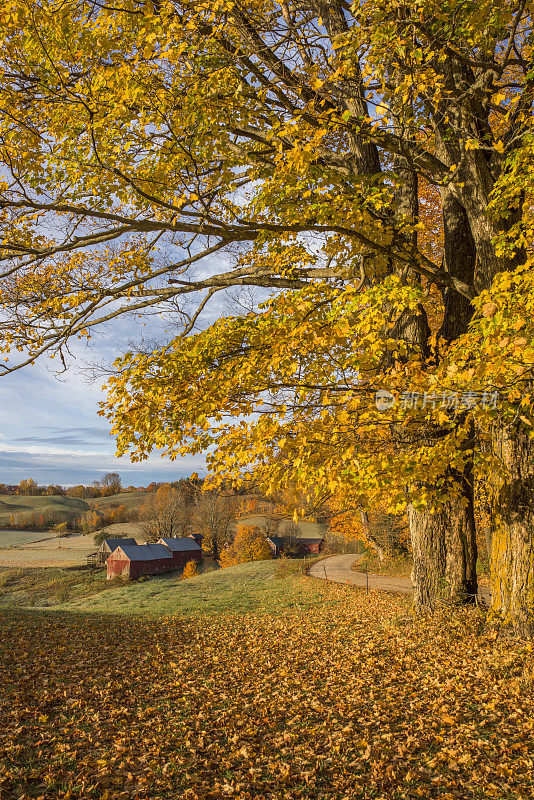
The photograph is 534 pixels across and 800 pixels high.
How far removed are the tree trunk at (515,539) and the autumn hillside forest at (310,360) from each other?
4 centimetres

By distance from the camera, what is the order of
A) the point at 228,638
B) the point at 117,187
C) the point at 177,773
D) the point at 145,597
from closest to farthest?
the point at 177,773 < the point at 117,187 < the point at 228,638 < the point at 145,597

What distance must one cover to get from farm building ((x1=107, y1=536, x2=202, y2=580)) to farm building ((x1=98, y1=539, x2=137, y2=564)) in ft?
4.81

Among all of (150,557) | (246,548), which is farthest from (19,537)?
(246,548)

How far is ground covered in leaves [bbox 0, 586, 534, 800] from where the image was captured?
4.49m

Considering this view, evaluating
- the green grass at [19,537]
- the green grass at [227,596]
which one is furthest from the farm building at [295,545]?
the green grass at [19,537]

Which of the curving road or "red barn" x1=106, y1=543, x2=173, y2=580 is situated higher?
the curving road

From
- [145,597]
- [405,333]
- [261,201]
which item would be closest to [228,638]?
[405,333]

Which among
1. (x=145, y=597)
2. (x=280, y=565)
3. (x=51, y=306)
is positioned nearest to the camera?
(x=51, y=306)

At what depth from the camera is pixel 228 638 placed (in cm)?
1123

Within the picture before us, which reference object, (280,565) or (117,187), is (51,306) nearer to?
(117,187)

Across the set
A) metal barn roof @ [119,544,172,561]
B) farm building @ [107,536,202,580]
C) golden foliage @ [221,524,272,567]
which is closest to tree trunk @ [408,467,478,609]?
farm building @ [107,536,202,580]

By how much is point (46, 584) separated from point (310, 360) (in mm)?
45970

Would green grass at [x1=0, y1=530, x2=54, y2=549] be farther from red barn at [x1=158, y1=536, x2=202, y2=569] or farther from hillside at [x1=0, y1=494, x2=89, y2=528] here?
red barn at [x1=158, y1=536, x2=202, y2=569]

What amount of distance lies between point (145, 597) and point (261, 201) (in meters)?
28.1
